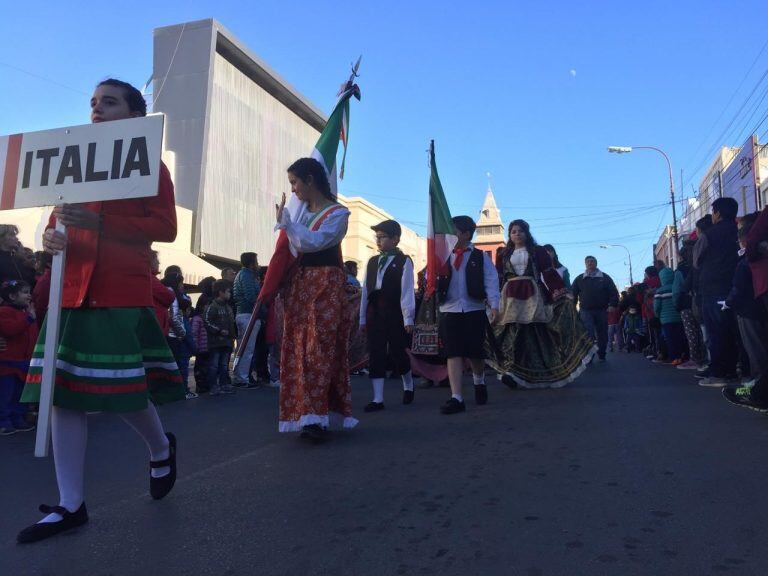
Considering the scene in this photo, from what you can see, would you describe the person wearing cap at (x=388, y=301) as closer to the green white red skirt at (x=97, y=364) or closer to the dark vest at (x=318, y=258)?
the dark vest at (x=318, y=258)

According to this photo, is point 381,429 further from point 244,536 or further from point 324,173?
point 244,536

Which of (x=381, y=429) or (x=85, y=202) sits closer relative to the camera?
(x=85, y=202)

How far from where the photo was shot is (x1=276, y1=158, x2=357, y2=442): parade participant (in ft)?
13.5

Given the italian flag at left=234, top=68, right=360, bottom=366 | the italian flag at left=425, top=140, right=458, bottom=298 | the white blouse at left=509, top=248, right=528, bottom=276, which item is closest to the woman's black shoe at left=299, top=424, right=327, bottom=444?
the italian flag at left=234, top=68, right=360, bottom=366

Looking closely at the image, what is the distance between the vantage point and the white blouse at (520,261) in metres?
6.96

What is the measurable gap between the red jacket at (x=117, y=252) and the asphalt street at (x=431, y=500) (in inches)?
37.8

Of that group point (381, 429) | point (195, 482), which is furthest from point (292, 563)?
point (381, 429)

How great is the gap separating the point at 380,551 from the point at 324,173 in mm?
2829

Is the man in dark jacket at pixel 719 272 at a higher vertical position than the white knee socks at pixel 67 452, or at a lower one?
higher

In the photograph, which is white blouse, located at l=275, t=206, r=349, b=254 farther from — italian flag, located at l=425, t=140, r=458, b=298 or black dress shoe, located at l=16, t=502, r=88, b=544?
black dress shoe, located at l=16, t=502, r=88, b=544

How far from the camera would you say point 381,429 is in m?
4.71

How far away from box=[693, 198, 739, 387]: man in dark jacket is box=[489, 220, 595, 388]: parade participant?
4.06 ft

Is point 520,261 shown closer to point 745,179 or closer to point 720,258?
point 720,258

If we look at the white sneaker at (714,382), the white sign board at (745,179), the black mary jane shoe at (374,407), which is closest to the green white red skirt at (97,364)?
the black mary jane shoe at (374,407)
